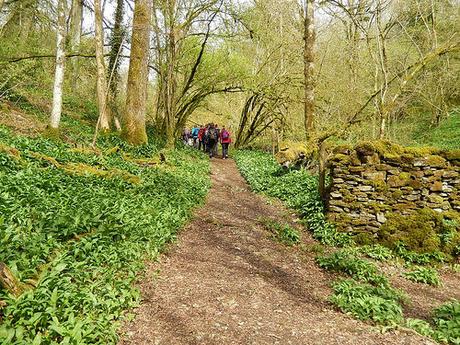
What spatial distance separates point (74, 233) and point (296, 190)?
25.6ft

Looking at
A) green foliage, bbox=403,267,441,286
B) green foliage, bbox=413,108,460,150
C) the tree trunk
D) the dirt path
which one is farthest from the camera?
green foliage, bbox=413,108,460,150

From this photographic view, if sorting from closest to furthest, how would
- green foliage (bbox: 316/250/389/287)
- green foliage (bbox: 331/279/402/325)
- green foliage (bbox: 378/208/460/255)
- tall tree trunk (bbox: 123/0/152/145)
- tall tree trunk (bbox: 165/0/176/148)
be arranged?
green foliage (bbox: 331/279/402/325)
green foliage (bbox: 316/250/389/287)
green foliage (bbox: 378/208/460/255)
tall tree trunk (bbox: 123/0/152/145)
tall tree trunk (bbox: 165/0/176/148)

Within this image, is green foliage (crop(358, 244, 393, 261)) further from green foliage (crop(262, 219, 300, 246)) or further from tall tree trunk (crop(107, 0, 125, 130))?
tall tree trunk (crop(107, 0, 125, 130))

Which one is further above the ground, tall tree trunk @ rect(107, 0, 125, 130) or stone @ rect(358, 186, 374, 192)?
tall tree trunk @ rect(107, 0, 125, 130)

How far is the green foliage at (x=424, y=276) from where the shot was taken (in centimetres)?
638

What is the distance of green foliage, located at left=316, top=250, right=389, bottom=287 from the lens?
228 inches

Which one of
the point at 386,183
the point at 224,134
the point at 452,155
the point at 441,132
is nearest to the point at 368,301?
the point at 386,183

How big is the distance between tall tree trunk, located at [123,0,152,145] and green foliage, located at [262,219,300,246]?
6.32 meters

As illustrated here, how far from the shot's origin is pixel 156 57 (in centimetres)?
1825

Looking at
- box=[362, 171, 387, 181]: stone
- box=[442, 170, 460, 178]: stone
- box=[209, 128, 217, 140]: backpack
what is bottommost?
box=[362, 171, 387, 181]: stone

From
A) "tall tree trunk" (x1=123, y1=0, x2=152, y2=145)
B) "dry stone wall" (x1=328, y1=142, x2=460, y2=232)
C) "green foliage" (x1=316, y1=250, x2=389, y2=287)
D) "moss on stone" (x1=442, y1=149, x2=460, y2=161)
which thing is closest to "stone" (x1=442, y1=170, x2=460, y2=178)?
"dry stone wall" (x1=328, y1=142, x2=460, y2=232)

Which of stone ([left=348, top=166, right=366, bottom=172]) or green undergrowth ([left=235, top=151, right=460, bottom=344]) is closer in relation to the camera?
green undergrowth ([left=235, top=151, right=460, bottom=344])

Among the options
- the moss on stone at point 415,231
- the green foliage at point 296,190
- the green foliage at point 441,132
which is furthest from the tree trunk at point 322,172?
the green foliage at point 441,132

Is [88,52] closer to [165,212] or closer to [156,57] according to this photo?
[156,57]
